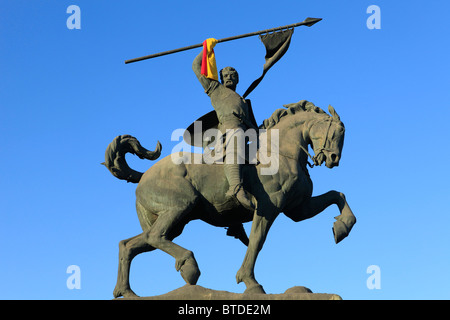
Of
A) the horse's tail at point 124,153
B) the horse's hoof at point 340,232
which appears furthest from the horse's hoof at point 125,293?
the horse's hoof at point 340,232

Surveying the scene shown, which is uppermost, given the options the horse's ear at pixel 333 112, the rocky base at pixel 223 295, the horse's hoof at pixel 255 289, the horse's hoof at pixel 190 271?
the horse's ear at pixel 333 112

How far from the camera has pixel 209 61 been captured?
12414 mm

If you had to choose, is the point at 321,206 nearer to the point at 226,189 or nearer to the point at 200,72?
the point at 226,189

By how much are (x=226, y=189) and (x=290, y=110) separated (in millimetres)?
1737

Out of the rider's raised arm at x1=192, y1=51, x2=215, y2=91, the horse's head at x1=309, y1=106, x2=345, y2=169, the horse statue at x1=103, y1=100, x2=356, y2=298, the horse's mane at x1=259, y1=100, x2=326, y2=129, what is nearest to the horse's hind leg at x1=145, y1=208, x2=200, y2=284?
the horse statue at x1=103, y1=100, x2=356, y2=298

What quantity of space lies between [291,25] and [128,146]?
330 centimetres

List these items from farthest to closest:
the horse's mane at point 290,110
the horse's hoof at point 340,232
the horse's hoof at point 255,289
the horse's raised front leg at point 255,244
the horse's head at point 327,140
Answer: the horse's mane at point 290,110, the horse's head at point 327,140, the horse's hoof at point 340,232, the horse's raised front leg at point 255,244, the horse's hoof at point 255,289

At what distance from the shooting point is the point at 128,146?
1213cm

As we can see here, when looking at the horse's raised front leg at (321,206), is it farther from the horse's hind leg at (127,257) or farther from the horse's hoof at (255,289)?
the horse's hind leg at (127,257)

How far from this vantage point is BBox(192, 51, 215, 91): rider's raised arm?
12.4 m

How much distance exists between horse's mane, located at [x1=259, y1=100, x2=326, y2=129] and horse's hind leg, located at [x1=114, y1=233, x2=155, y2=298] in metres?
2.66

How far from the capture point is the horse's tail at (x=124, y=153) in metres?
12.0
